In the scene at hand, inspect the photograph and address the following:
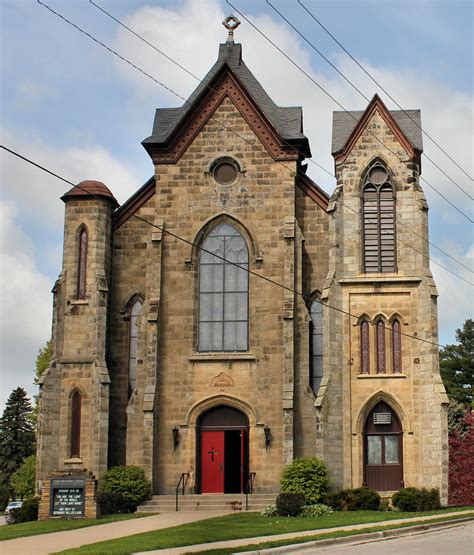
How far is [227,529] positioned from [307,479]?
8.34 metres

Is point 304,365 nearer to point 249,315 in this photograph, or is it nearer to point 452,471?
point 249,315

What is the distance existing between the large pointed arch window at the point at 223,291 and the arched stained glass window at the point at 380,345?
16.3 feet

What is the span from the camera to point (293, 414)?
37531 millimetres

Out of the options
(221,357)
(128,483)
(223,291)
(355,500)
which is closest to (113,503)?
(128,483)

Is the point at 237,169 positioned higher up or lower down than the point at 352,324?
higher up

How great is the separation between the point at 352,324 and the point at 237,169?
7.67 m

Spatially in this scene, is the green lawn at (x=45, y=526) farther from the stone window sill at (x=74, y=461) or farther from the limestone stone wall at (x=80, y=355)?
the limestone stone wall at (x=80, y=355)

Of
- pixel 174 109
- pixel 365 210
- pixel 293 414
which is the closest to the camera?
pixel 293 414

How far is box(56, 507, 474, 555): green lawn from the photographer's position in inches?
933

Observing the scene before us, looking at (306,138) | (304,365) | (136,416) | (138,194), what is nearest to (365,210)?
(306,138)

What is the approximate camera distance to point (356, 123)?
4059 centimetres

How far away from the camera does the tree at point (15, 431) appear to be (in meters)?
72.2

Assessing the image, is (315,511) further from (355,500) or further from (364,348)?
(364,348)

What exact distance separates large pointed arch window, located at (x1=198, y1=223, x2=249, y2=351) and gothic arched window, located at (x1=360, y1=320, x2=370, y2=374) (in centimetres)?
437
